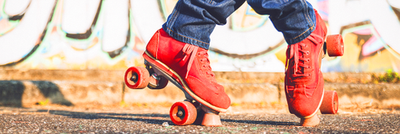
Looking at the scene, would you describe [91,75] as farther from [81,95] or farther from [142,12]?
[142,12]

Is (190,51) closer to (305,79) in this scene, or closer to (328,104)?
(305,79)

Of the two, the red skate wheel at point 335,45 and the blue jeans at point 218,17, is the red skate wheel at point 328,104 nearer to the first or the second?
the red skate wheel at point 335,45

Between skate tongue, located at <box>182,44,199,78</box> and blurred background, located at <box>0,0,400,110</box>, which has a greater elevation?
skate tongue, located at <box>182,44,199,78</box>

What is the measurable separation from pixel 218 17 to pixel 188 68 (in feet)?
0.90

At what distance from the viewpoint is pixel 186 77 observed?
4.35 ft

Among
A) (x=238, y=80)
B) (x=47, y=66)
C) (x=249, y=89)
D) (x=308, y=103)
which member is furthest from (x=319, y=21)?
(x=47, y=66)

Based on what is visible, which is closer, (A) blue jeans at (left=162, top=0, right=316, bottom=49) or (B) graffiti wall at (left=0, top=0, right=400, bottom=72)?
(A) blue jeans at (left=162, top=0, right=316, bottom=49)

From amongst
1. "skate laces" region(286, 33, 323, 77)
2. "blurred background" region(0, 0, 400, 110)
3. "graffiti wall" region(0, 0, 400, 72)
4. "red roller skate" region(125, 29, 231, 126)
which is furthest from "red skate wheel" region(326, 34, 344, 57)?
"graffiti wall" region(0, 0, 400, 72)

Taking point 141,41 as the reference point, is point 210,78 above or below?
above

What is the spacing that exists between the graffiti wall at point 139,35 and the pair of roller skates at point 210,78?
266 centimetres

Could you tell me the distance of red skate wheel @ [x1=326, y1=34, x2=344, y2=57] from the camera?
1.37 m

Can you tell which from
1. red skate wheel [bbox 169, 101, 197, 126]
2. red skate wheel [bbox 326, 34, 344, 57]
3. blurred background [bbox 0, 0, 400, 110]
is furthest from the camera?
blurred background [bbox 0, 0, 400, 110]

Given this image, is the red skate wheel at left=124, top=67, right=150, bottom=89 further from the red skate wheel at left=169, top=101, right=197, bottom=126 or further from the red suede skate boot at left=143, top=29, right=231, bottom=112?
the red skate wheel at left=169, top=101, right=197, bottom=126

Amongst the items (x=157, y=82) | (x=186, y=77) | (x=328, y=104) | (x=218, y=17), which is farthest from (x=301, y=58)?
(x=157, y=82)
